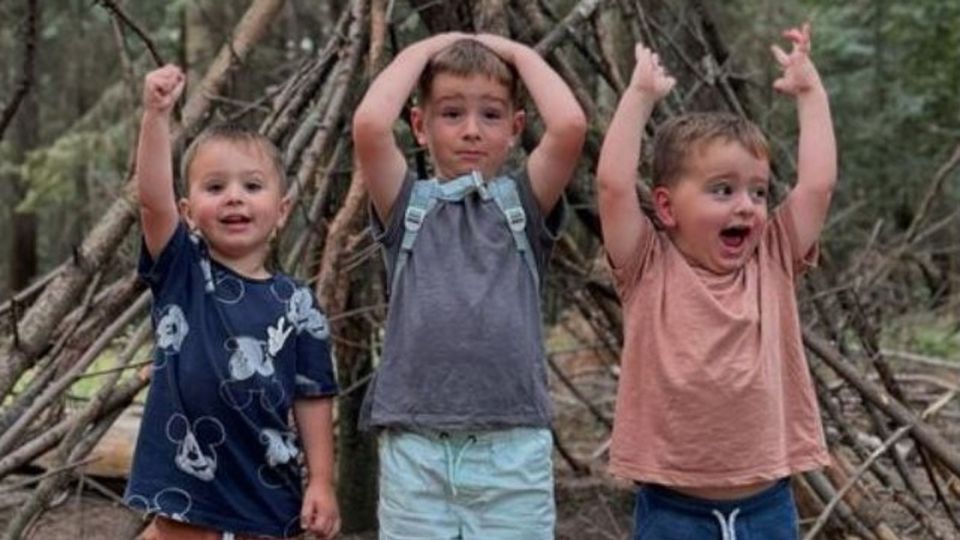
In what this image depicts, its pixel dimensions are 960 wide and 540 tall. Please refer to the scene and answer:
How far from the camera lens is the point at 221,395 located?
101 inches

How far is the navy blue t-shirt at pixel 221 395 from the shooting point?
8.41 ft

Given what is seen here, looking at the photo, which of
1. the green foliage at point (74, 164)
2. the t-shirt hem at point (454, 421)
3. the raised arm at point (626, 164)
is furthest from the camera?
the green foliage at point (74, 164)

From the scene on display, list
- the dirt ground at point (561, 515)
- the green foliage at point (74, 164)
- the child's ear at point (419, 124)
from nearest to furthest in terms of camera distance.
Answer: the child's ear at point (419, 124)
the dirt ground at point (561, 515)
the green foliage at point (74, 164)

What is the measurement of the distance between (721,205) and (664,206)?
0.41 feet

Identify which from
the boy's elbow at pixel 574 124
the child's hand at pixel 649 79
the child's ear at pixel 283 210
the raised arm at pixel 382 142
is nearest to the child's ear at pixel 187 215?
the child's ear at pixel 283 210

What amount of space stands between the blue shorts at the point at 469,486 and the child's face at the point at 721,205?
460 mm

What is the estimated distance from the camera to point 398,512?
8.39ft

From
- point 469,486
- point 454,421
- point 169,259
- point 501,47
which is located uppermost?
point 501,47

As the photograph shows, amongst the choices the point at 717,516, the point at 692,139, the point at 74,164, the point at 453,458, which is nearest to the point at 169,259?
the point at 453,458

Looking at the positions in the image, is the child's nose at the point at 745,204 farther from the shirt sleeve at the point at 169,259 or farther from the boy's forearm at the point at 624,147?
the shirt sleeve at the point at 169,259

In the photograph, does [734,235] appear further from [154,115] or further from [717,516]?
[154,115]

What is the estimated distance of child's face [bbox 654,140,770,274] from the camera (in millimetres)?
2596

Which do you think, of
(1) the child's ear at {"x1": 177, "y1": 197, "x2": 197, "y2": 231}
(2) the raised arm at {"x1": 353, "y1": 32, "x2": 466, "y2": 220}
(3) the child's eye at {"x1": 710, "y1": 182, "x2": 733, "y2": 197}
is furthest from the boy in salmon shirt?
(1) the child's ear at {"x1": 177, "y1": 197, "x2": 197, "y2": 231}

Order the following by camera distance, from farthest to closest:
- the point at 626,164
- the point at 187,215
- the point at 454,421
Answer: the point at 187,215 < the point at 626,164 < the point at 454,421
